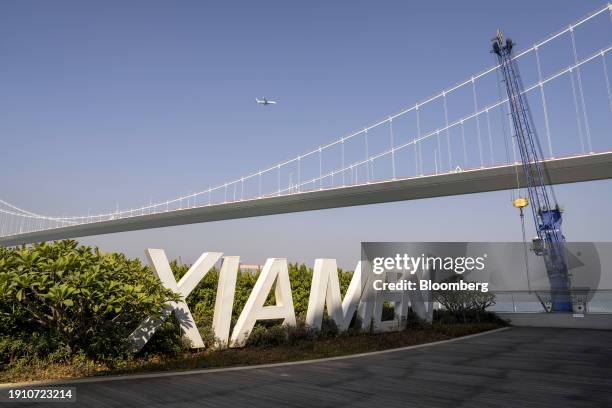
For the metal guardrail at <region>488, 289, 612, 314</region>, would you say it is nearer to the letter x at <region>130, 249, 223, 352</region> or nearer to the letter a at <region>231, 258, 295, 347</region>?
the letter a at <region>231, 258, 295, 347</region>

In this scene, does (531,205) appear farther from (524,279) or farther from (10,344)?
(10,344)

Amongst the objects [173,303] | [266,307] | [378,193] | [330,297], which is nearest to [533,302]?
[330,297]

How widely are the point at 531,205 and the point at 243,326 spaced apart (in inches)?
1360

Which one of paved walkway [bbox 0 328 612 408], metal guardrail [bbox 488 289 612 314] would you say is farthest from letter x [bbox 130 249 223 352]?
metal guardrail [bbox 488 289 612 314]

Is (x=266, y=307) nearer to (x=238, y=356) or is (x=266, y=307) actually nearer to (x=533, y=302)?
(x=238, y=356)

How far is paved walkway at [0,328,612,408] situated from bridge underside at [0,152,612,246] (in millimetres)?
27171

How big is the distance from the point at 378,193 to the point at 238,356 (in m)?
36.1

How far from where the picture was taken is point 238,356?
383 inches

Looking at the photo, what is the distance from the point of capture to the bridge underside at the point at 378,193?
3409 cm

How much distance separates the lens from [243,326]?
1095 centimetres

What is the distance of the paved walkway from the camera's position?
6.34 meters

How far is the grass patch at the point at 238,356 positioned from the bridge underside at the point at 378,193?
25046mm

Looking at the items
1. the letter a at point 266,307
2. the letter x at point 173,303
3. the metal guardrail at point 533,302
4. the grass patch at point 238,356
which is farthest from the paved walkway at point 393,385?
the metal guardrail at point 533,302

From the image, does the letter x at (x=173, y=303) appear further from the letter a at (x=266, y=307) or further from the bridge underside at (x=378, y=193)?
the bridge underside at (x=378, y=193)
